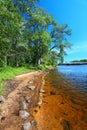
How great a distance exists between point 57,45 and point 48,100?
1266 inches

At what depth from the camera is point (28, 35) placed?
33.0m

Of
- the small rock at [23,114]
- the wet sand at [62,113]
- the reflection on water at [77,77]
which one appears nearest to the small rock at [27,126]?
the wet sand at [62,113]

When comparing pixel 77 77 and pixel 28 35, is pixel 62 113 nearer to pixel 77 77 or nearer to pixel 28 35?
pixel 77 77

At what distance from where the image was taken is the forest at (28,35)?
18.8 meters

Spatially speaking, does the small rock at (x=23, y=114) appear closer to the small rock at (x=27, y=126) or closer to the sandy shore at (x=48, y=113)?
the sandy shore at (x=48, y=113)

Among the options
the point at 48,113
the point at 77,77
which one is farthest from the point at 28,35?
the point at 48,113

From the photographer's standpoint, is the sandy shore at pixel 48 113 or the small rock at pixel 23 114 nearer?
the sandy shore at pixel 48 113

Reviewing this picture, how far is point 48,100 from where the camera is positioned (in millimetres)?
9141

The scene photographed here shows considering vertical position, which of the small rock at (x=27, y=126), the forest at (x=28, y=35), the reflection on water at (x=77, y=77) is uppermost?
the forest at (x=28, y=35)

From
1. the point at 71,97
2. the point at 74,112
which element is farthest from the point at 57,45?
the point at 74,112

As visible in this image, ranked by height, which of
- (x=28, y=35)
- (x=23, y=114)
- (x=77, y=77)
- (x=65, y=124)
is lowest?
(x=65, y=124)

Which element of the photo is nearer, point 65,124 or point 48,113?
point 65,124

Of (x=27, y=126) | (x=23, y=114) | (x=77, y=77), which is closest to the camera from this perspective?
(x=27, y=126)

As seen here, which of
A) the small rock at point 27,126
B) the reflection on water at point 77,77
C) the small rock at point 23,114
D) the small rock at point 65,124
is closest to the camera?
the small rock at point 27,126
